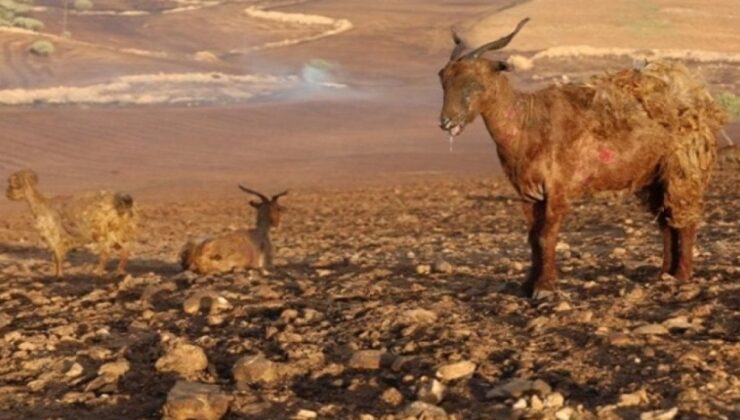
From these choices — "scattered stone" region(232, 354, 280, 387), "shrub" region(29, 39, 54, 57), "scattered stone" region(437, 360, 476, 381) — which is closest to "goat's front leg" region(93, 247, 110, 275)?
"scattered stone" region(232, 354, 280, 387)

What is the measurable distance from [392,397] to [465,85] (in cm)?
271

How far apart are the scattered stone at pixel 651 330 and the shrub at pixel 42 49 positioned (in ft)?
148

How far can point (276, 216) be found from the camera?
592 inches

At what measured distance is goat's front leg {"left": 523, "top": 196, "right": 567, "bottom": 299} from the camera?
8773 mm

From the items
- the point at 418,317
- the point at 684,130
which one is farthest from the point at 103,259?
the point at 684,130

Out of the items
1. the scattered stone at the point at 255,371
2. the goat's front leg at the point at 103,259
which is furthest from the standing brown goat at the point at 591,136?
the goat's front leg at the point at 103,259

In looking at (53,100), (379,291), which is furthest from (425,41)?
(379,291)

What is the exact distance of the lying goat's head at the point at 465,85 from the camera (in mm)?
8430

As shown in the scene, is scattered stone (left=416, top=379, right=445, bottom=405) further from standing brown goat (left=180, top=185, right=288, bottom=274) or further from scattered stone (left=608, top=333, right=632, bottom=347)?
standing brown goat (left=180, top=185, right=288, bottom=274)

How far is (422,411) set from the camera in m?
6.31

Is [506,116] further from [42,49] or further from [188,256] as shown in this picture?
[42,49]

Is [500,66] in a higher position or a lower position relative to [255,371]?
higher

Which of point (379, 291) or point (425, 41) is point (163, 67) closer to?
point (425, 41)

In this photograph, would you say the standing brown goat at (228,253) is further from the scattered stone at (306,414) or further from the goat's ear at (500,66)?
the scattered stone at (306,414)
